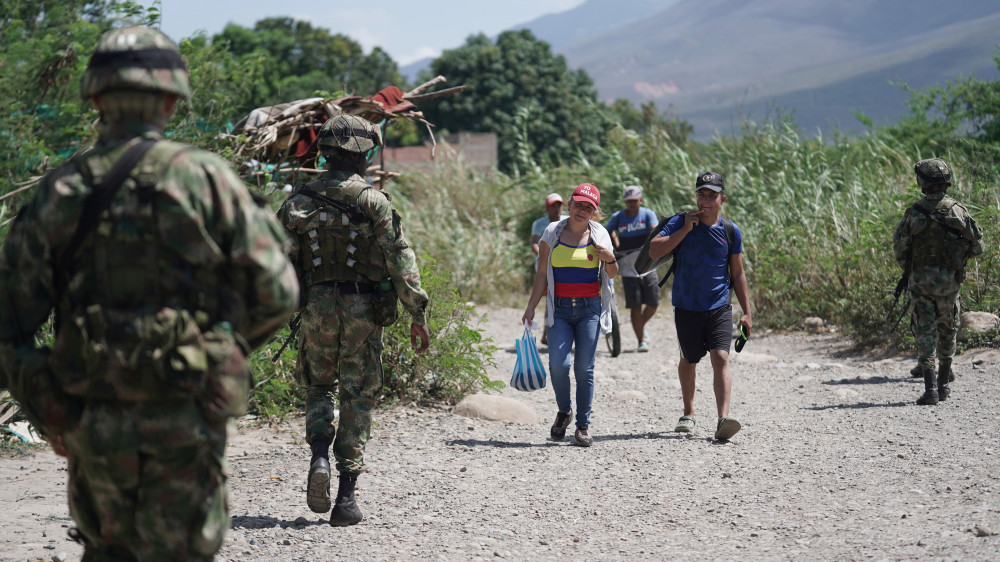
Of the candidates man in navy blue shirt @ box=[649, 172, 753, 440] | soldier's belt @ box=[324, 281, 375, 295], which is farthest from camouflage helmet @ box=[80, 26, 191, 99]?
man in navy blue shirt @ box=[649, 172, 753, 440]

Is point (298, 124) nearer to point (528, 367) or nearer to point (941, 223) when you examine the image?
point (528, 367)

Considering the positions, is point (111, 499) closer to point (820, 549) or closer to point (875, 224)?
point (820, 549)

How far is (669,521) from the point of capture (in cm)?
487

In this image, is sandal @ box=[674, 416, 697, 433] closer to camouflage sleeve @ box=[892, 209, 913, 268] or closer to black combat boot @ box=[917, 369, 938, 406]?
black combat boot @ box=[917, 369, 938, 406]

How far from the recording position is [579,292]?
261 inches

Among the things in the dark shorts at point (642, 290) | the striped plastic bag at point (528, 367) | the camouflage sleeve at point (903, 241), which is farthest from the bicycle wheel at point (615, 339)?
the striped plastic bag at point (528, 367)

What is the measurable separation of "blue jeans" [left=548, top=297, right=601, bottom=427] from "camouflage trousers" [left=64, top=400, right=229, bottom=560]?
4172 millimetres

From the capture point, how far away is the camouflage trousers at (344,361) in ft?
15.3

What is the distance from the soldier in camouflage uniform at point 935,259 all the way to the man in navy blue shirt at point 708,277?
1.87m

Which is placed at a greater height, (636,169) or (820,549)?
(636,169)

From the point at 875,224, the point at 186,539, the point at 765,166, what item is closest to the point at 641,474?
the point at 186,539

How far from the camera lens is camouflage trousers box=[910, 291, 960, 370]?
7449mm

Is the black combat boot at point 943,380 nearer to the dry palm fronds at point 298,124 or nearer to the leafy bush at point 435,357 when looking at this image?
the leafy bush at point 435,357

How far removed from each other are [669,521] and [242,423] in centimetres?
358
